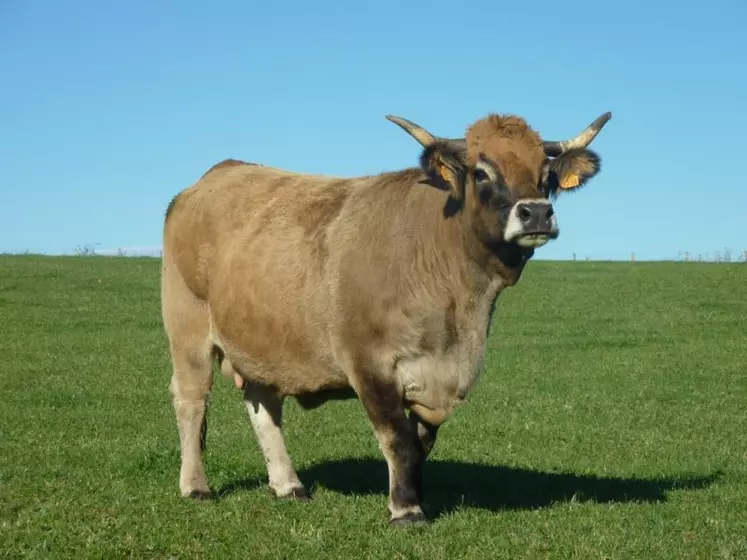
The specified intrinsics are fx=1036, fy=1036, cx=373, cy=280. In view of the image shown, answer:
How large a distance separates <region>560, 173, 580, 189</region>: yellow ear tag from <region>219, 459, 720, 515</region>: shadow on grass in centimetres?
283

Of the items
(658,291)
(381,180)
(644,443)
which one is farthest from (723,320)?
(381,180)

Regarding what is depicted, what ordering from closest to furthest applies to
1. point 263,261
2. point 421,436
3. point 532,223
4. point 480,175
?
point 532,223, point 480,175, point 421,436, point 263,261

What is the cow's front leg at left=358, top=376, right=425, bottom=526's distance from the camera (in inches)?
329

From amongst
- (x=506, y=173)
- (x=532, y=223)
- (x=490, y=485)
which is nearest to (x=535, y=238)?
(x=532, y=223)

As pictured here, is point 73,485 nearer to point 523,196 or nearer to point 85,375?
point 523,196

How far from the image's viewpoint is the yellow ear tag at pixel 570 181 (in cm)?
915

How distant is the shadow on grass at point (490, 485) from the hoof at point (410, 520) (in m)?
0.61

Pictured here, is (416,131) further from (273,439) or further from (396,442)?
(273,439)

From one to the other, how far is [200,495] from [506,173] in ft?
13.9

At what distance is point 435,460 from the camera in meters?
12.1

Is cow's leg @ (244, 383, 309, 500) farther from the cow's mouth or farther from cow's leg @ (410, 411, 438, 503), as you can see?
the cow's mouth

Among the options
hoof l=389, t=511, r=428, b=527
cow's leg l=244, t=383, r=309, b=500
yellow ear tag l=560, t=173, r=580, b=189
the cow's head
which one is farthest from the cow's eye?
cow's leg l=244, t=383, r=309, b=500

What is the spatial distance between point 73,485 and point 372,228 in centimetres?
384

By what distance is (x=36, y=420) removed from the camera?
14258 millimetres
